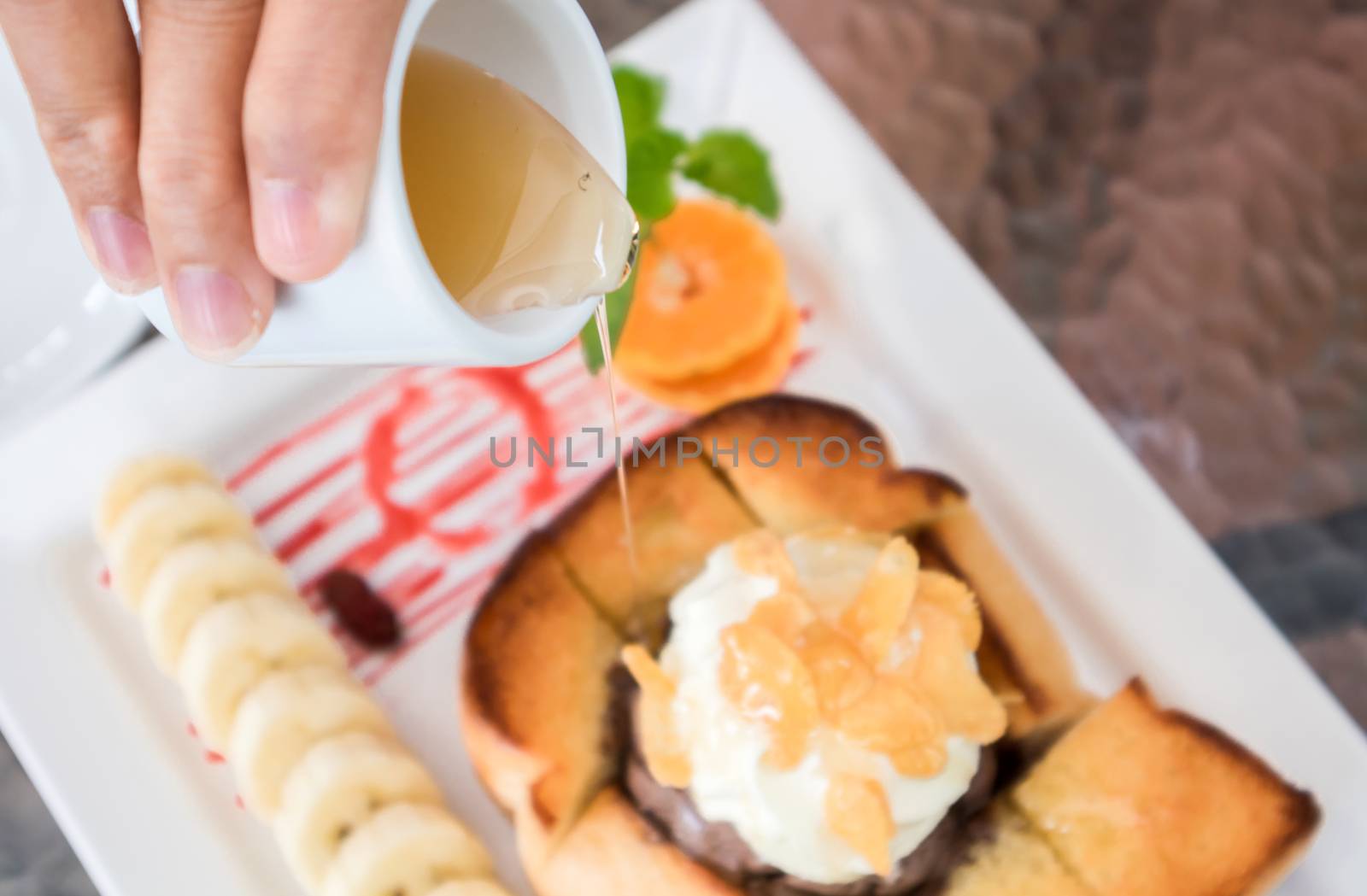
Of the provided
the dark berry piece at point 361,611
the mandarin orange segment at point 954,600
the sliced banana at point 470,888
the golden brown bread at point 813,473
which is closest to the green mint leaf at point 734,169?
the golden brown bread at point 813,473

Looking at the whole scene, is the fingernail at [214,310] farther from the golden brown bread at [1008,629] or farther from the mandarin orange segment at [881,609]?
the golden brown bread at [1008,629]

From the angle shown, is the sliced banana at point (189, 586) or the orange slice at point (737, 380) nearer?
the sliced banana at point (189, 586)

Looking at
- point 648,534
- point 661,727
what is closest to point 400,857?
point 661,727

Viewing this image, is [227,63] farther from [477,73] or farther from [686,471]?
[686,471]

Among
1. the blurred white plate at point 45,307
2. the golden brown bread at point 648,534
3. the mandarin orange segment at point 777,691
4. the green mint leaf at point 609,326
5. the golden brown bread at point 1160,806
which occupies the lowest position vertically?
the golden brown bread at point 1160,806

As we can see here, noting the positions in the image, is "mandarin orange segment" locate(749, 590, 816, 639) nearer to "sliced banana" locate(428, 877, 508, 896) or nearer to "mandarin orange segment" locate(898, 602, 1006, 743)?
"mandarin orange segment" locate(898, 602, 1006, 743)

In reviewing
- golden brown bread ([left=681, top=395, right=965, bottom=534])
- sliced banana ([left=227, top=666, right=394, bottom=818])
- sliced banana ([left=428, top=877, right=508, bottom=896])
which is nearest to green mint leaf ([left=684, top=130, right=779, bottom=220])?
golden brown bread ([left=681, top=395, right=965, bottom=534])

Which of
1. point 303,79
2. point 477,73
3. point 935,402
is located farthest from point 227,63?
point 935,402

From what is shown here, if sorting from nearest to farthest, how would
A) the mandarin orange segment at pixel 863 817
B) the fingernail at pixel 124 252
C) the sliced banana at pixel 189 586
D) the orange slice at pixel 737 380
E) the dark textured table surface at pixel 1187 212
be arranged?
the fingernail at pixel 124 252
the mandarin orange segment at pixel 863 817
the sliced banana at pixel 189 586
the orange slice at pixel 737 380
the dark textured table surface at pixel 1187 212
